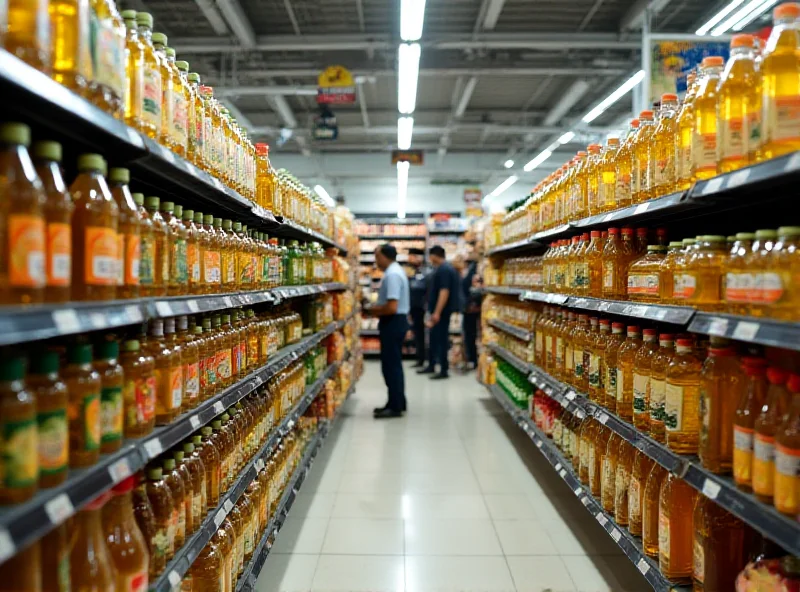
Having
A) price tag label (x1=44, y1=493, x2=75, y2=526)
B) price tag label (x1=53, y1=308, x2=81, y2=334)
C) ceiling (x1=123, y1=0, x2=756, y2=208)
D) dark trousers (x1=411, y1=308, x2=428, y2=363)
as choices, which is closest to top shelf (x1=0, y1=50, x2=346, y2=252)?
price tag label (x1=53, y1=308, x2=81, y2=334)

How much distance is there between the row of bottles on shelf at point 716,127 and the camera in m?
1.82

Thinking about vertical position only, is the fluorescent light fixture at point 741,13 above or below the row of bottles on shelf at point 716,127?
above

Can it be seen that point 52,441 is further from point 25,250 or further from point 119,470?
point 25,250

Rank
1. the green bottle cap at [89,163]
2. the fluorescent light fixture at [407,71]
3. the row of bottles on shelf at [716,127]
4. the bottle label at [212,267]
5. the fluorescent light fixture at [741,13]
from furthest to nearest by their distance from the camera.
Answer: the fluorescent light fixture at [407,71] < the fluorescent light fixture at [741,13] < the bottle label at [212,267] < the row of bottles on shelf at [716,127] < the green bottle cap at [89,163]

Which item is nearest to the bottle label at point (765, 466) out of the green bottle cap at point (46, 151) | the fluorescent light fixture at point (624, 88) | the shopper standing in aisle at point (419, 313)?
the green bottle cap at point (46, 151)

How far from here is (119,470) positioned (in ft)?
5.04

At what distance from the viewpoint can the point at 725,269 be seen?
216 centimetres

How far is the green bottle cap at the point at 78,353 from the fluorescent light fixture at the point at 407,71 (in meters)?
6.26

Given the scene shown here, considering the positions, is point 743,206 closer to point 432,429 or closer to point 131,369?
point 131,369

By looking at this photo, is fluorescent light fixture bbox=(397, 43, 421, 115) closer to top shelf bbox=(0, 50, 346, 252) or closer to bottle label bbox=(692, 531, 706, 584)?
top shelf bbox=(0, 50, 346, 252)

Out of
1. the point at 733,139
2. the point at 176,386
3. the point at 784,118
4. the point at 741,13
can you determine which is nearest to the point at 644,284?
the point at 733,139

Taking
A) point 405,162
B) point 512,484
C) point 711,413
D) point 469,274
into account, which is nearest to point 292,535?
point 512,484

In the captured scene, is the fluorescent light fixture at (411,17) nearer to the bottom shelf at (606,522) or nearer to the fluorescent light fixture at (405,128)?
the fluorescent light fixture at (405,128)

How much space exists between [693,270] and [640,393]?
70 centimetres
